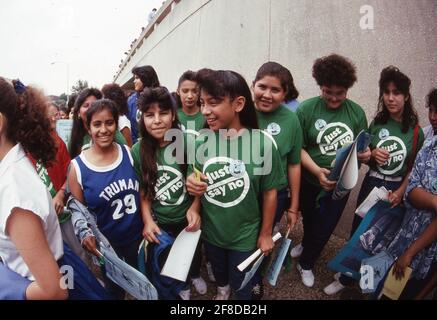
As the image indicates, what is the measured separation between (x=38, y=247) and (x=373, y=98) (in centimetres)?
304

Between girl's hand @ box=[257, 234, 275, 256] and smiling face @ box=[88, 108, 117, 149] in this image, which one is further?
smiling face @ box=[88, 108, 117, 149]

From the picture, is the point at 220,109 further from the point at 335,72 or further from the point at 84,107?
the point at 84,107

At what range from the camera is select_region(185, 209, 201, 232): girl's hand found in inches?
61.6

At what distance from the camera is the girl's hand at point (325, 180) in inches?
74.6

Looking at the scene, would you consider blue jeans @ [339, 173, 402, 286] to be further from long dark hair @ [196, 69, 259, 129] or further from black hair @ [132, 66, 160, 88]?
black hair @ [132, 66, 160, 88]

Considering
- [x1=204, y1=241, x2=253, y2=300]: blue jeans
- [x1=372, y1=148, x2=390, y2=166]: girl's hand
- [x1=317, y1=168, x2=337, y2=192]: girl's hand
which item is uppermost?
[x1=372, y1=148, x2=390, y2=166]: girl's hand

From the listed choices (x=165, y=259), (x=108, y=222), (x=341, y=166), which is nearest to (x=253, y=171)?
(x=341, y=166)

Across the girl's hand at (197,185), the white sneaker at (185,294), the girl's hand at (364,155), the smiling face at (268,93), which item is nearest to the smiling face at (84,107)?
the girl's hand at (197,185)

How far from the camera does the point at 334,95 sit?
1970 millimetres

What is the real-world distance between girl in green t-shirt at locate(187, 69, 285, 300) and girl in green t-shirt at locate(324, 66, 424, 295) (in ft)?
3.13

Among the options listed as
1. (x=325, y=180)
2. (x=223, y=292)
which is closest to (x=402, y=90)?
(x=325, y=180)

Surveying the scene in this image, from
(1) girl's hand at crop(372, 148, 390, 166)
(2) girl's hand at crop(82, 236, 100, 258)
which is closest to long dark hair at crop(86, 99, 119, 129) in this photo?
(2) girl's hand at crop(82, 236, 100, 258)

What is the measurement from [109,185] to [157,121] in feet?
1.63

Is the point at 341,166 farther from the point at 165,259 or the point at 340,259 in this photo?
the point at 165,259
